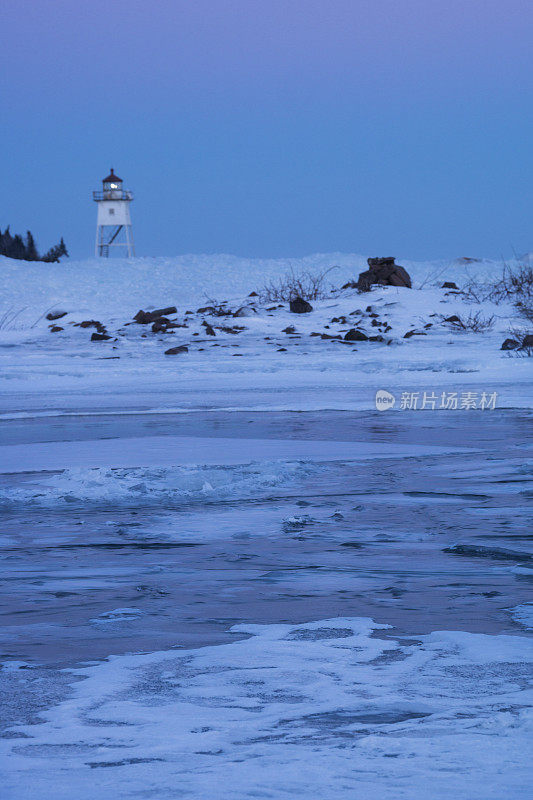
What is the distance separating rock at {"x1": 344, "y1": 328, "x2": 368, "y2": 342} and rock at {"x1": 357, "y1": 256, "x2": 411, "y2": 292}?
435 centimetres

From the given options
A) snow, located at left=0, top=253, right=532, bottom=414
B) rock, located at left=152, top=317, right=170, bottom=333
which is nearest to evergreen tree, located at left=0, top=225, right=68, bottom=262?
snow, located at left=0, top=253, right=532, bottom=414

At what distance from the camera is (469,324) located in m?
15.8

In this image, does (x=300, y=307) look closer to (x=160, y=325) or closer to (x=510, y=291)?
(x=160, y=325)

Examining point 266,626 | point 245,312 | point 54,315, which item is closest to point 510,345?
point 245,312

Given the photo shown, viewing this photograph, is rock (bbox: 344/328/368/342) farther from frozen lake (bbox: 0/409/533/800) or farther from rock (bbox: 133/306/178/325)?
frozen lake (bbox: 0/409/533/800)

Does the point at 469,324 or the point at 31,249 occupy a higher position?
the point at 31,249

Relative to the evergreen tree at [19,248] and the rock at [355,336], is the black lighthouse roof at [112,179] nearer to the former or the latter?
the evergreen tree at [19,248]

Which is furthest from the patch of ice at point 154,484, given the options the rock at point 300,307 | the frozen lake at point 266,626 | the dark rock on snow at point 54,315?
the dark rock on snow at point 54,315

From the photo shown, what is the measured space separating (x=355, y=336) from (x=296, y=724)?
42.4 ft

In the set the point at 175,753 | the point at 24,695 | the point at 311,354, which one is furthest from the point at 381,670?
the point at 311,354

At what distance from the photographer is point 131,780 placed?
1.60 m

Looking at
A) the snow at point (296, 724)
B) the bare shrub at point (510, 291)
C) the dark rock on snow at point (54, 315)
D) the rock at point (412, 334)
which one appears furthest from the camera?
the bare shrub at point (510, 291)

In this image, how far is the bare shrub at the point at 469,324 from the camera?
1564cm

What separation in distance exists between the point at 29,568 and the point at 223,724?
1.44 metres
